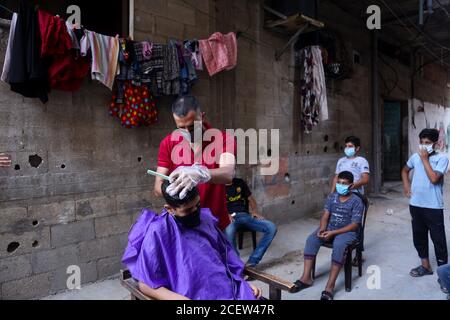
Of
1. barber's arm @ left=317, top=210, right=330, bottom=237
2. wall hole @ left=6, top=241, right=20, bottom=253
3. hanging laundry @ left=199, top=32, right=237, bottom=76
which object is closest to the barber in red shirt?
barber's arm @ left=317, top=210, right=330, bottom=237

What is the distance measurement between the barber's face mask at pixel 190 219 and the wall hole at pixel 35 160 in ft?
5.26

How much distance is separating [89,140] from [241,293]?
195 centimetres

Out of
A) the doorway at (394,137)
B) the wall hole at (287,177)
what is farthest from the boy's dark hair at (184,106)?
the doorway at (394,137)

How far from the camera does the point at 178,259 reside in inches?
68.1

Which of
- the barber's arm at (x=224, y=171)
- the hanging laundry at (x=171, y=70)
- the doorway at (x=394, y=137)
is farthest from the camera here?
the doorway at (x=394, y=137)

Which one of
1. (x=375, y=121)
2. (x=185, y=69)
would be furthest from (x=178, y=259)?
(x=375, y=121)

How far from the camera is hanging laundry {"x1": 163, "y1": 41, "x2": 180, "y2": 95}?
10.6 ft

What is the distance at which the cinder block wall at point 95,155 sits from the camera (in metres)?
2.68

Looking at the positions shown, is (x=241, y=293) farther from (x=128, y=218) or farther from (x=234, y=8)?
(x=234, y=8)

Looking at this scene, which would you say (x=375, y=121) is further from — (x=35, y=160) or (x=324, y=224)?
(x=35, y=160)

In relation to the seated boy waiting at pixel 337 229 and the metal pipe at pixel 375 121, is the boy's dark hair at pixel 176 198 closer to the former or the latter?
the seated boy waiting at pixel 337 229

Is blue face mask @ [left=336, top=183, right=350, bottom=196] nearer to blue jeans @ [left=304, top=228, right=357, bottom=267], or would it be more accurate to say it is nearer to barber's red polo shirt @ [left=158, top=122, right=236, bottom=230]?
blue jeans @ [left=304, top=228, right=357, bottom=267]

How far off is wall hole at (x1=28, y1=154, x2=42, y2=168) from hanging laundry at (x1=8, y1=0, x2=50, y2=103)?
505mm
